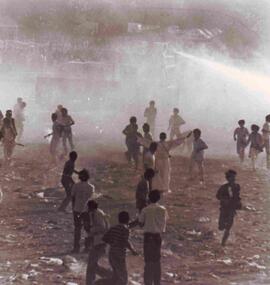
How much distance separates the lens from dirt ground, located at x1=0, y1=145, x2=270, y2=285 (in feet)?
29.5

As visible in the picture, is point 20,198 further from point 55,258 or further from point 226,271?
point 226,271

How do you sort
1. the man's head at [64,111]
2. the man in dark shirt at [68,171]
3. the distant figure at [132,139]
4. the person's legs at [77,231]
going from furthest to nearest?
1. the man's head at [64,111]
2. the distant figure at [132,139]
3. the man in dark shirt at [68,171]
4. the person's legs at [77,231]

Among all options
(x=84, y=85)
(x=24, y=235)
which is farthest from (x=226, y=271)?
(x=84, y=85)

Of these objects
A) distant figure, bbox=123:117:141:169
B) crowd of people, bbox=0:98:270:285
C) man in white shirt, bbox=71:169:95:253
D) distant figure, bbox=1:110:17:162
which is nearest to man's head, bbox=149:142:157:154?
crowd of people, bbox=0:98:270:285

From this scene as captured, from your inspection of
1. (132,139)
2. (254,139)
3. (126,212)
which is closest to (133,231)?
(126,212)

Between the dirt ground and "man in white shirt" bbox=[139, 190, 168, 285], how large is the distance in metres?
0.68

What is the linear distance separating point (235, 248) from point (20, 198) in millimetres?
5233

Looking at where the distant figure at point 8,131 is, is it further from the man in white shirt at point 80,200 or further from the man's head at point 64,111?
the man in white shirt at point 80,200

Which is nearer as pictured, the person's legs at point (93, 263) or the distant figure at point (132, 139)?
the person's legs at point (93, 263)

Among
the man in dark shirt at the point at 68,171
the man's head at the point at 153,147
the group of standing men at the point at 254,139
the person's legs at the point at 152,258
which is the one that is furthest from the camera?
the group of standing men at the point at 254,139

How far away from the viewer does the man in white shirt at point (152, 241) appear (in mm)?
8031

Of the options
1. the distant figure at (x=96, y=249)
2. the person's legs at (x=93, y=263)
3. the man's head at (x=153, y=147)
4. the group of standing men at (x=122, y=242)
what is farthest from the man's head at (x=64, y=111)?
the person's legs at (x=93, y=263)

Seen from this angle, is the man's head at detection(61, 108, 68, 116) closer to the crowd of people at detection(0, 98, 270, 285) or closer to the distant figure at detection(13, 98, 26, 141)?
the crowd of people at detection(0, 98, 270, 285)

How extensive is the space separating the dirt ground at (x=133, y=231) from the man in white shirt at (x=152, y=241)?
2.24ft
